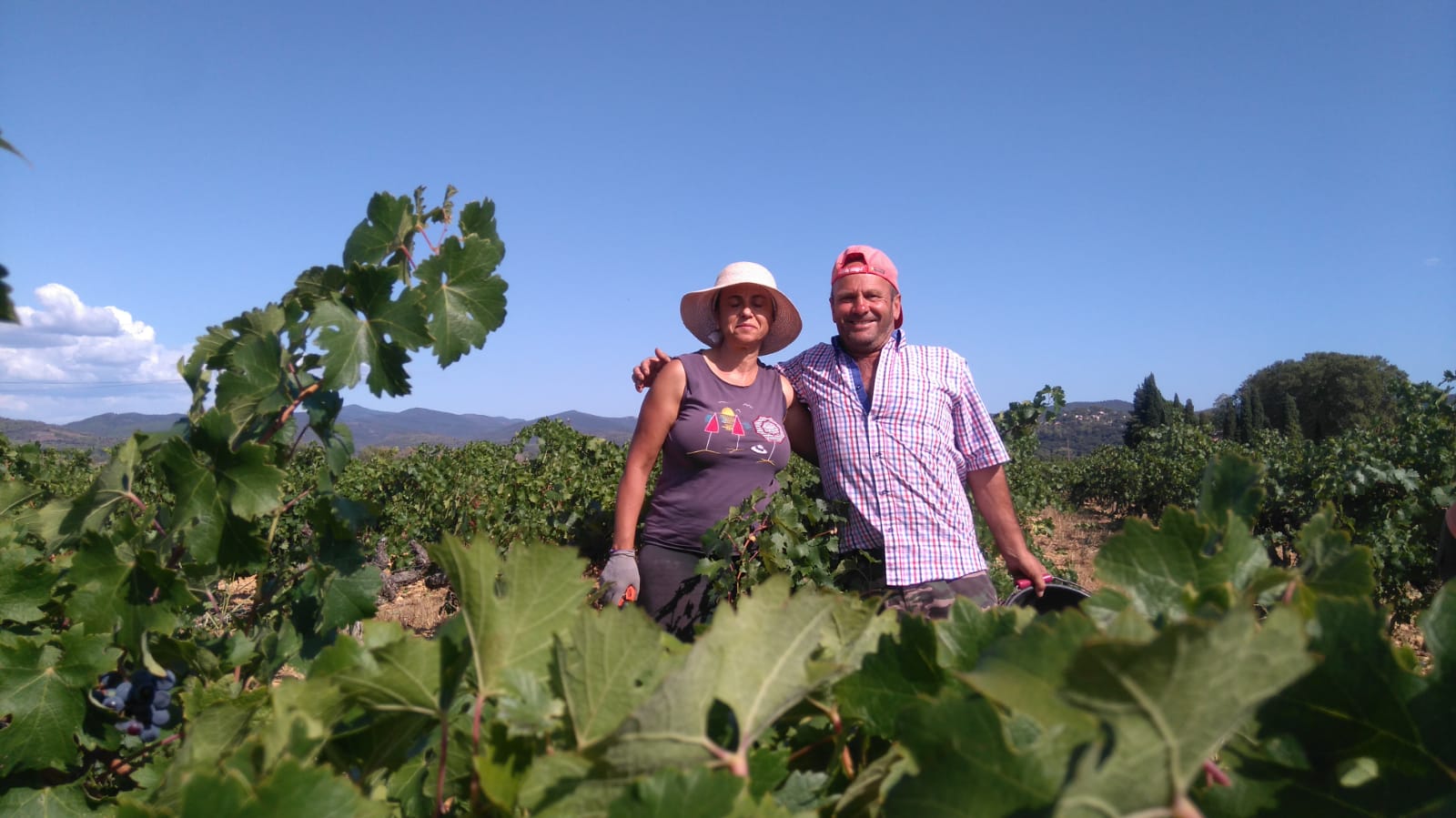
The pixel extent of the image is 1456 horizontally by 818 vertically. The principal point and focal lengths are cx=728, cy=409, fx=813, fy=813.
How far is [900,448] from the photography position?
10.2 feet

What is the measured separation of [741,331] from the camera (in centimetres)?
338

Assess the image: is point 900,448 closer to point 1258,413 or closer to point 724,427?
point 724,427

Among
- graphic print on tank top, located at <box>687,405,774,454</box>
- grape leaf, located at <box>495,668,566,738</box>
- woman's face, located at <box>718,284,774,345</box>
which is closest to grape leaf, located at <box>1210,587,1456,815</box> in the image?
grape leaf, located at <box>495,668,566,738</box>

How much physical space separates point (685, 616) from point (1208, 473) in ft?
8.70

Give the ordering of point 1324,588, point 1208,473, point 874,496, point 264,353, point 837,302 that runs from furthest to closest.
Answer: point 837,302 → point 874,496 → point 264,353 → point 1208,473 → point 1324,588

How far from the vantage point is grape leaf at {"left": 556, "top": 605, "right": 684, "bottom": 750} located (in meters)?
0.66

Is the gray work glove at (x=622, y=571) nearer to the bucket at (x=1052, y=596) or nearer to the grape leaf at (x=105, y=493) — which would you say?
the bucket at (x=1052, y=596)

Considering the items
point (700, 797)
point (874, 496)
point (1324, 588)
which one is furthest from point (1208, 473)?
point (874, 496)

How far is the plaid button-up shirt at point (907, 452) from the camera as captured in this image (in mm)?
3064

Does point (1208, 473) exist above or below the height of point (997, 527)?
above

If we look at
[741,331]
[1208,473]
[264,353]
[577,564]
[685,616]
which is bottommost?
[685,616]

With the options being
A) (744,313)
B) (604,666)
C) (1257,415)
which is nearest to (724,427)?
(744,313)

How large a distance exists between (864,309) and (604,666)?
107 inches

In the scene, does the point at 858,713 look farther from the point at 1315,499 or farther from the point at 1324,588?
the point at 1315,499
